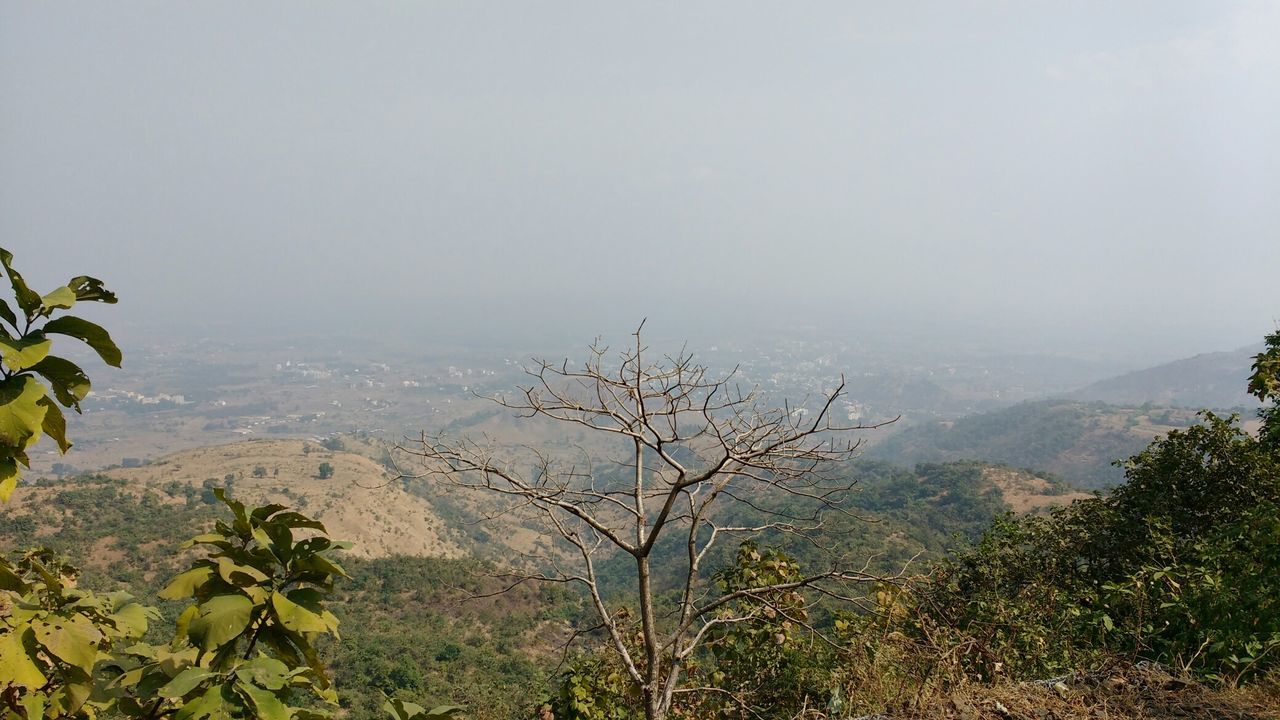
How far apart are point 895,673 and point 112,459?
14701cm

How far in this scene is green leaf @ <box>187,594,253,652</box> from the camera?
1616 millimetres

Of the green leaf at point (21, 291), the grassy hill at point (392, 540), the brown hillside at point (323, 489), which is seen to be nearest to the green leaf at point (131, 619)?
the green leaf at point (21, 291)

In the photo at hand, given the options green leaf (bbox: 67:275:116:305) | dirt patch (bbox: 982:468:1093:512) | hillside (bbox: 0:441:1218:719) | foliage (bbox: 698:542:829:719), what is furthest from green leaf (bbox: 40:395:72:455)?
dirt patch (bbox: 982:468:1093:512)

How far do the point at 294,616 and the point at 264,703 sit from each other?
26 centimetres

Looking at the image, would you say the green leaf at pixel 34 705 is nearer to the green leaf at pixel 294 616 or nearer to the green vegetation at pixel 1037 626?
the green leaf at pixel 294 616

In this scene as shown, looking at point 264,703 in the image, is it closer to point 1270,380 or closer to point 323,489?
point 1270,380

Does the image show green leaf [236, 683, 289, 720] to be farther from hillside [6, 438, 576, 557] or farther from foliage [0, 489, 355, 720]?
hillside [6, 438, 576, 557]

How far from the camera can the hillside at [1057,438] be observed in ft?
287

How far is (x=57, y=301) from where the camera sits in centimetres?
151

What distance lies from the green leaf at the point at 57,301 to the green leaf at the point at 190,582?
2.62 ft

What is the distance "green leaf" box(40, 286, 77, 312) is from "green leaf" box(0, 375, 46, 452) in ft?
0.61

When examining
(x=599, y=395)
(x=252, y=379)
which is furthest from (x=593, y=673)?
(x=252, y=379)

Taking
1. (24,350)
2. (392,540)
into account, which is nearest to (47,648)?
(24,350)

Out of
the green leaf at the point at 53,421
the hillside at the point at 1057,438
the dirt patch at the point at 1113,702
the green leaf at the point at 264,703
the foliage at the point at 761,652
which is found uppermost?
the green leaf at the point at 53,421
